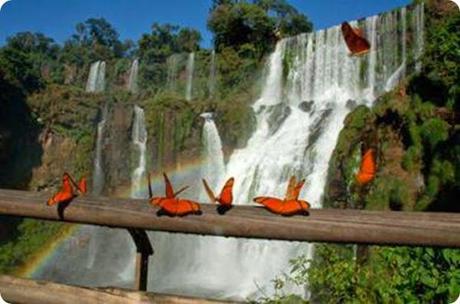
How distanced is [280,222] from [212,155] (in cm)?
1440

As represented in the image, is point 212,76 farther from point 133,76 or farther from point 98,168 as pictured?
Answer: point 98,168

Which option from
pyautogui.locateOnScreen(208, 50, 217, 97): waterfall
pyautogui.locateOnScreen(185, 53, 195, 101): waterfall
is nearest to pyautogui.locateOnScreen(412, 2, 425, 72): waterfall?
pyautogui.locateOnScreen(208, 50, 217, 97): waterfall

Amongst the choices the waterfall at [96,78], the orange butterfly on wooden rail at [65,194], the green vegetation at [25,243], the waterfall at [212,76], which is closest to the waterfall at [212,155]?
the waterfall at [212,76]

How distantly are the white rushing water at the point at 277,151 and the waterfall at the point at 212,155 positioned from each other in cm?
3

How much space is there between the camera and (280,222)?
3.93ft

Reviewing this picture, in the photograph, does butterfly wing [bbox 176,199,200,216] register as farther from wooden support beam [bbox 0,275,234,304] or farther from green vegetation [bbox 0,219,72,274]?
green vegetation [bbox 0,219,72,274]

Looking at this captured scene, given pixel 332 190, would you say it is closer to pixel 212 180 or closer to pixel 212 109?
pixel 212 180

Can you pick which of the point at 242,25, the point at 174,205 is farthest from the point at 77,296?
the point at 242,25

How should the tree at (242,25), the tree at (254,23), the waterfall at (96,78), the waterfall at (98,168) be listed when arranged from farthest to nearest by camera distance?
1. the waterfall at (96,78)
2. the waterfall at (98,168)
3. the tree at (242,25)
4. the tree at (254,23)

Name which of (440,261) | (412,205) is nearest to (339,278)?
(440,261)

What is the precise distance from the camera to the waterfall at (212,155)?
48.5 feet

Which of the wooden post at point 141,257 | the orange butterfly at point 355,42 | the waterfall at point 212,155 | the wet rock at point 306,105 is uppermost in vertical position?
the wet rock at point 306,105

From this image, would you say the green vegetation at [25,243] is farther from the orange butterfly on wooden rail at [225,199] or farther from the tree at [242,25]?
the orange butterfly on wooden rail at [225,199]

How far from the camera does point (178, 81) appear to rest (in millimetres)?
19188
